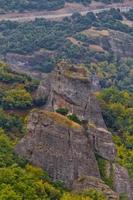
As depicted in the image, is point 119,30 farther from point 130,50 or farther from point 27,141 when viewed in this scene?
point 27,141

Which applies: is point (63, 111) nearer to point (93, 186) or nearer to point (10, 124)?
point (10, 124)

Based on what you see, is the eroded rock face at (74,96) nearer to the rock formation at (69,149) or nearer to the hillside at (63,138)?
the hillside at (63,138)

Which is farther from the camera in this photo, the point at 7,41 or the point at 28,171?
the point at 7,41

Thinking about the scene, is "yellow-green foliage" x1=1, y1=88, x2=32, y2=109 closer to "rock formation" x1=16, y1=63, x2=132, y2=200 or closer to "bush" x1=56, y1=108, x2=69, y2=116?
"bush" x1=56, y1=108, x2=69, y2=116

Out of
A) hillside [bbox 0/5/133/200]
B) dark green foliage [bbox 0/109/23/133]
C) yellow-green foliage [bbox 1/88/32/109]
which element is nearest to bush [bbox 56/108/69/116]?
hillside [bbox 0/5/133/200]

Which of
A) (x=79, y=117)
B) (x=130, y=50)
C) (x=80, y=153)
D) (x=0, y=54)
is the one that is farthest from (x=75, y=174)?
(x=130, y=50)

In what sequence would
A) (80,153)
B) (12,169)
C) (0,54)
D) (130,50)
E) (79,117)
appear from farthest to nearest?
1. (130,50)
2. (0,54)
3. (79,117)
4. (80,153)
5. (12,169)
